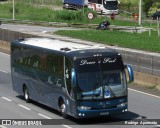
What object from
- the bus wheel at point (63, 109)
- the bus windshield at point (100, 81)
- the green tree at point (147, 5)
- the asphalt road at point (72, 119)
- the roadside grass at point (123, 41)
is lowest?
the asphalt road at point (72, 119)

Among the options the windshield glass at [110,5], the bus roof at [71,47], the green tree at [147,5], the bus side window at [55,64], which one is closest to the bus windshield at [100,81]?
the bus roof at [71,47]

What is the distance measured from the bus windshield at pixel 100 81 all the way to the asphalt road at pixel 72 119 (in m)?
1.02

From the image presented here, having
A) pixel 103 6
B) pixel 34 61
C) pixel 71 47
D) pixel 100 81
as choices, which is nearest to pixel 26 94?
pixel 34 61

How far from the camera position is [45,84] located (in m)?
21.7

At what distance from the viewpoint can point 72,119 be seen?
2017cm

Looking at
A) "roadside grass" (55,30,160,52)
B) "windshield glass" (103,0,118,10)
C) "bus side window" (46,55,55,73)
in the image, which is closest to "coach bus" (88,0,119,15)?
"windshield glass" (103,0,118,10)

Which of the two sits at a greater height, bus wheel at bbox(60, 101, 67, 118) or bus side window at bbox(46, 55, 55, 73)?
bus side window at bbox(46, 55, 55, 73)

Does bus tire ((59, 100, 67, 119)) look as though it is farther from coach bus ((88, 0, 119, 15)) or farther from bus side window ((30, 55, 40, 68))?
coach bus ((88, 0, 119, 15))

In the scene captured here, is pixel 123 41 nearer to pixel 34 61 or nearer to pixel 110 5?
pixel 34 61

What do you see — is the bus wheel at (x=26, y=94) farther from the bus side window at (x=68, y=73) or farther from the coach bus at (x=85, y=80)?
the bus side window at (x=68, y=73)

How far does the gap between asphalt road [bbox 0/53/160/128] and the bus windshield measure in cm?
102

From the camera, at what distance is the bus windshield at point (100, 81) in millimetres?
18969

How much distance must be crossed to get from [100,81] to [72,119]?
1.97 metres

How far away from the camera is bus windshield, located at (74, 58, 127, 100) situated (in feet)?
62.2
